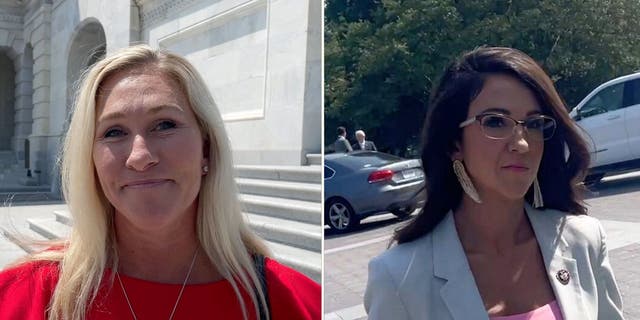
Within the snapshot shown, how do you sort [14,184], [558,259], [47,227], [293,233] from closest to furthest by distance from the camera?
[558,259] → [293,233] → [47,227] → [14,184]

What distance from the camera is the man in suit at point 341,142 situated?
3.92ft

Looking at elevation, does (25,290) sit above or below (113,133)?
below

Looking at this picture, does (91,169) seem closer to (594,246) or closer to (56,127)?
(594,246)

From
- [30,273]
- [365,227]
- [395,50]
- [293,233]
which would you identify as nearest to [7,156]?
[293,233]

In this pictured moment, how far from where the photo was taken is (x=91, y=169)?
112 cm

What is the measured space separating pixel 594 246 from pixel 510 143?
0.32m

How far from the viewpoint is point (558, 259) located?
108cm

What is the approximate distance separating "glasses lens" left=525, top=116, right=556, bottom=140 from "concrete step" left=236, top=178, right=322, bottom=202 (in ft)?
3.28

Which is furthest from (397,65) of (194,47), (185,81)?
A: (194,47)

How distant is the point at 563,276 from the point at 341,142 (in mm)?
504

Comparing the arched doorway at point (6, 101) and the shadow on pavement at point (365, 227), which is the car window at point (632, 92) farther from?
the arched doorway at point (6, 101)

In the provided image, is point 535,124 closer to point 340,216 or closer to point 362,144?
point 362,144

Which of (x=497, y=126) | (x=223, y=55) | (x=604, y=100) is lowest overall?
(x=497, y=126)

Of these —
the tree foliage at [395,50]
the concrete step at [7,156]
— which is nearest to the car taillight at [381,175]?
the tree foliage at [395,50]
